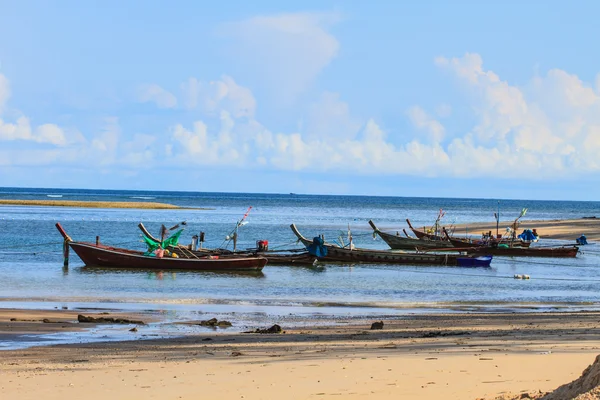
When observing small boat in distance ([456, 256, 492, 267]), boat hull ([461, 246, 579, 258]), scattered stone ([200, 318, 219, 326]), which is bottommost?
scattered stone ([200, 318, 219, 326])

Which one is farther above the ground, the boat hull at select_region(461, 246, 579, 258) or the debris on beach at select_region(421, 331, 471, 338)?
the boat hull at select_region(461, 246, 579, 258)

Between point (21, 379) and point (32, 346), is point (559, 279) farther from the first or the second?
point (21, 379)

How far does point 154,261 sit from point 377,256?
12330 mm

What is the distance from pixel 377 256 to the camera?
44.4m

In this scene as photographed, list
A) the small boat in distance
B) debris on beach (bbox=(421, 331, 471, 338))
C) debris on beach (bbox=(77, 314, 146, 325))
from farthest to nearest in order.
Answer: the small boat in distance
debris on beach (bbox=(77, 314, 146, 325))
debris on beach (bbox=(421, 331, 471, 338))

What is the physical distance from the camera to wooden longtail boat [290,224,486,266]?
143 feet

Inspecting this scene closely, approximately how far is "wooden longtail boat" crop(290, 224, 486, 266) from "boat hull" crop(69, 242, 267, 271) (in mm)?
6614

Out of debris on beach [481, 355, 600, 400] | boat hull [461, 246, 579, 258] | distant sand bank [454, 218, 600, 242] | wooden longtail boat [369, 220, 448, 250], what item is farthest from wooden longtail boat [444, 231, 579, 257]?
debris on beach [481, 355, 600, 400]

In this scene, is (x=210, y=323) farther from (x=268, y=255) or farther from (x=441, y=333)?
(x=268, y=255)

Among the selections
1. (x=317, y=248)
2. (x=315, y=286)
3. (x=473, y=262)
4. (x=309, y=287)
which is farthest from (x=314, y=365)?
(x=473, y=262)

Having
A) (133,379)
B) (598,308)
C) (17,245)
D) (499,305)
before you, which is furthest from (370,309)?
(17,245)

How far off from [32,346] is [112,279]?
60.0ft

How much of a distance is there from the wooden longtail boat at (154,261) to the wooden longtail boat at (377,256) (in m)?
6.66

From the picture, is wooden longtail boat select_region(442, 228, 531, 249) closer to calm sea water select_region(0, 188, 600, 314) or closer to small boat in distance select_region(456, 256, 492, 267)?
calm sea water select_region(0, 188, 600, 314)
